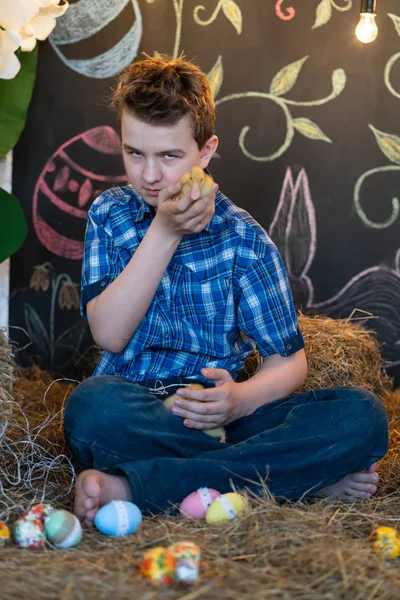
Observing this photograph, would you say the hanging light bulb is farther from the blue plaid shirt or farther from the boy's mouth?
the boy's mouth

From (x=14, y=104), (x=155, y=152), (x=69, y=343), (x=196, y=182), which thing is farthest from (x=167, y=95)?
(x=69, y=343)

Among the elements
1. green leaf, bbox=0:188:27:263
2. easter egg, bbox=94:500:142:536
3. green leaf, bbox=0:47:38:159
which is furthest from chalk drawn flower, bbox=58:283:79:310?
easter egg, bbox=94:500:142:536

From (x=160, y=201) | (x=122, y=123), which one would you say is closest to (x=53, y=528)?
(x=160, y=201)

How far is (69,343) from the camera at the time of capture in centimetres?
304

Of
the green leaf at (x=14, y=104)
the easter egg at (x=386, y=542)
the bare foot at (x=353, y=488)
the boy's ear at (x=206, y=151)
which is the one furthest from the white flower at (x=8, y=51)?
the easter egg at (x=386, y=542)

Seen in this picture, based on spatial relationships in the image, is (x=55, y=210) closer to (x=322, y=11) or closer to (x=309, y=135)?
(x=309, y=135)

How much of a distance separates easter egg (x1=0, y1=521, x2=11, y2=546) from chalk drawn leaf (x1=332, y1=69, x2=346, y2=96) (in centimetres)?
201

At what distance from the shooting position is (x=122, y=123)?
1.99m

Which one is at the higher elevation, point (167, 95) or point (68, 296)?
point (167, 95)

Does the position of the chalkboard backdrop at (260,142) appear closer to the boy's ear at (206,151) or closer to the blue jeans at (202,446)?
the boy's ear at (206,151)

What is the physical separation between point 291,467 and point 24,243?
1.59 meters

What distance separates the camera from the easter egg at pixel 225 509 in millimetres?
1657

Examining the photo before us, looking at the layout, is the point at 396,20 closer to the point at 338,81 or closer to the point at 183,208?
the point at 338,81

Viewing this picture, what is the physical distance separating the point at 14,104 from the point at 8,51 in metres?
0.38
